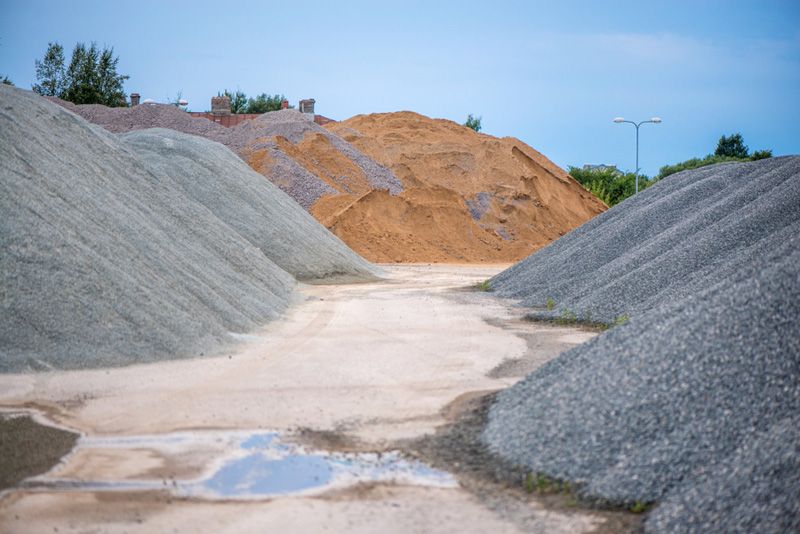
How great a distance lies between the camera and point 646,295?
17219mm

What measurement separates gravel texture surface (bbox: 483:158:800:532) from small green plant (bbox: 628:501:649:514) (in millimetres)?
67

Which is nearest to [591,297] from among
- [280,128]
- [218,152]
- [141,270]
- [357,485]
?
[141,270]

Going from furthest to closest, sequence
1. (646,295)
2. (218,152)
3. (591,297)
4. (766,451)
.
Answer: (218,152), (591,297), (646,295), (766,451)

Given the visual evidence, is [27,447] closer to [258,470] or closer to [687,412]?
[258,470]

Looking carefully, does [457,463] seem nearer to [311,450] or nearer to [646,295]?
[311,450]

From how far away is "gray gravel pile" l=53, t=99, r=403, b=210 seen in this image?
164 ft

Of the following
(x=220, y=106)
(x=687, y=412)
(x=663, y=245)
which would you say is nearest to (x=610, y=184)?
(x=220, y=106)

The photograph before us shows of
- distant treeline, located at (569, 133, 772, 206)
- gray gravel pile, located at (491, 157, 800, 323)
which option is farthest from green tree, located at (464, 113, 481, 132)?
gray gravel pile, located at (491, 157, 800, 323)

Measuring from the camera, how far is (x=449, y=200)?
2100 inches

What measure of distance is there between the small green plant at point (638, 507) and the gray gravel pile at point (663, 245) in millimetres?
8041

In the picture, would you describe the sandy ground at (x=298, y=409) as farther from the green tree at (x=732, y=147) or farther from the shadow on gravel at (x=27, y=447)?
the green tree at (x=732, y=147)

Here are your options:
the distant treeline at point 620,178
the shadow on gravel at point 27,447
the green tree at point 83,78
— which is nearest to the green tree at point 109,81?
the green tree at point 83,78

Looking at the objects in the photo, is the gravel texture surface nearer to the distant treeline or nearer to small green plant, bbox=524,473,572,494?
small green plant, bbox=524,473,572,494

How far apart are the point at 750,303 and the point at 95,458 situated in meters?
6.13
